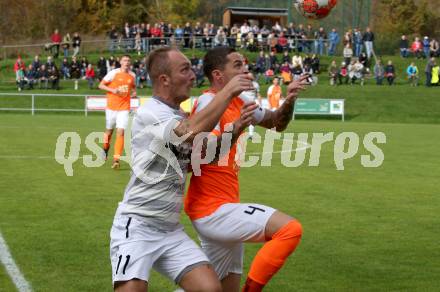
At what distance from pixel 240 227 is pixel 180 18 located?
66719 millimetres

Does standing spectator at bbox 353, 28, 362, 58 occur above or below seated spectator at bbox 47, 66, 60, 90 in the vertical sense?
above

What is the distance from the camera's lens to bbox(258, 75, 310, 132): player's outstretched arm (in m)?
6.71

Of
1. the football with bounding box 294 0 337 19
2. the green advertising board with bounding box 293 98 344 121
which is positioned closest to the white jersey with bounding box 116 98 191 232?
the football with bounding box 294 0 337 19

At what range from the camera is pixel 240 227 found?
5816 mm

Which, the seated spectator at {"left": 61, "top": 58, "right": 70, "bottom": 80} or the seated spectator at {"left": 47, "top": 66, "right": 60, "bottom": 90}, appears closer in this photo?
the seated spectator at {"left": 47, "top": 66, "right": 60, "bottom": 90}

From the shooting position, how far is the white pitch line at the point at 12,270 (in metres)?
7.62

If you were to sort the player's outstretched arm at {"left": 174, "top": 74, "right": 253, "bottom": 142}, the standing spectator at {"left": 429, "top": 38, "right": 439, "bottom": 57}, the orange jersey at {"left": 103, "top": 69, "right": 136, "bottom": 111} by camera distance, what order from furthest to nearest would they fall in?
the standing spectator at {"left": 429, "top": 38, "right": 439, "bottom": 57}
the orange jersey at {"left": 103, "top": 69, "right": 136, "bottom": 111}
the player's outstretched arm at {"left": 174, "top": 74, "right": 253, "bottom": 142}

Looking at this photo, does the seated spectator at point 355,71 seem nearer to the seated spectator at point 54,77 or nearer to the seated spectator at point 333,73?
the seated spectator at point 333,73

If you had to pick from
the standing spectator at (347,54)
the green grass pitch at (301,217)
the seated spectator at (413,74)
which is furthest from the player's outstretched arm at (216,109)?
the seated spectator at (413,74)

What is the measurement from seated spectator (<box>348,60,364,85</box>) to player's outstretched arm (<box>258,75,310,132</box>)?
1677 inches

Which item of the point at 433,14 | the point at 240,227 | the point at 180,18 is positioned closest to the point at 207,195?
the point at 240,227

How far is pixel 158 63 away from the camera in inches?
221

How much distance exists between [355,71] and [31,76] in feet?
59.6

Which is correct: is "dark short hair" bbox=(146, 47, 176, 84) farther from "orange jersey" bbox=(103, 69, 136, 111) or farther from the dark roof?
the dark roof
